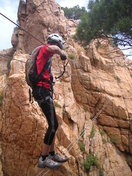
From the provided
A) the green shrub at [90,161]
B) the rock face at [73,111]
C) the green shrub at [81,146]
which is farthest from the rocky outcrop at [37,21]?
the green shrub at [90,161]

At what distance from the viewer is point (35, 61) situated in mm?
3346

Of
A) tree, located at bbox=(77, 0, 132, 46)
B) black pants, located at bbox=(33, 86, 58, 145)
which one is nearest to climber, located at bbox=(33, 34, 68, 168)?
black pants, located at bbox=(33, 86, 58, 145)

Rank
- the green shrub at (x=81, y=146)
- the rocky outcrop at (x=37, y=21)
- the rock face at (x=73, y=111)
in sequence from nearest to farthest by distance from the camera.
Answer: the rock face at (x=73, y=111), the green shrub at (x=81, y=146), the rocky outcrop at (x=37, y=21)

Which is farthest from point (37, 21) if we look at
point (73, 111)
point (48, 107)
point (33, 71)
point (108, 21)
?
point (48, 107)

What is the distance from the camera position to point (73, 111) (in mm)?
9039

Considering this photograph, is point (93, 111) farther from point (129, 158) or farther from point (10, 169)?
point (10, 169)

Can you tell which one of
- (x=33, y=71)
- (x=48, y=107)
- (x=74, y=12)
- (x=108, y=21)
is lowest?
(x=48, y=107)

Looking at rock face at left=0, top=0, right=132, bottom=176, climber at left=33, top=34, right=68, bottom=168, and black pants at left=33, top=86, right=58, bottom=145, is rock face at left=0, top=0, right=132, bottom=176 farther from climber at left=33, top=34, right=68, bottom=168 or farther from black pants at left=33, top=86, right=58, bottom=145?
black pants at left=33, top=86, right=58, bottom=145

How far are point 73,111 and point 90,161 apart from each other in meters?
2.62

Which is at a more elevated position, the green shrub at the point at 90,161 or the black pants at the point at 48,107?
the black pants at the point at 48,107

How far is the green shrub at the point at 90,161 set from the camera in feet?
24.9

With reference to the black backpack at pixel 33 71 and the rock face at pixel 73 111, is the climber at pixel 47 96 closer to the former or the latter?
the black backpack at pixel 33 71

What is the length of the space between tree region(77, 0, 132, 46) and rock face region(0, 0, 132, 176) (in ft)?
2.63

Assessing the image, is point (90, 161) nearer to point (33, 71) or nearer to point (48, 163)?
point (48, 163)
